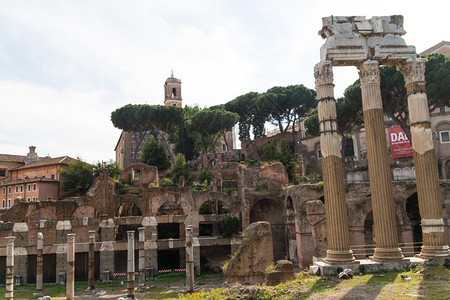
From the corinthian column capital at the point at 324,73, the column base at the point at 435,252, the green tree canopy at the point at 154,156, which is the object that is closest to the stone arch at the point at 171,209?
the green tree canopy at the point at 154,156

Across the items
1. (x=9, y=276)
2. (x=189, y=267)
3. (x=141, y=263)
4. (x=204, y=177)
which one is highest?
(x=204, y=177)

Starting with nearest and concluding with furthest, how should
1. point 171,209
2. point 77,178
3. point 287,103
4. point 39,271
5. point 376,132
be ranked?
point 376,132 → point 39,271 → point 171,209 → point 77,178 → point 287,103

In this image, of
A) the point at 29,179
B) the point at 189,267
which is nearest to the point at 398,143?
the point at 189,267

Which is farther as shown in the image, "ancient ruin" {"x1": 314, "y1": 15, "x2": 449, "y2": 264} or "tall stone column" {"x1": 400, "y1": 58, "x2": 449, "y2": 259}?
"tall stone column" {"x1": 400, "y1": 58, "x2": 449, "y2": 259}

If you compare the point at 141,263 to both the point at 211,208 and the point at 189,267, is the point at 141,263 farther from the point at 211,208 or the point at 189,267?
the point at 211,208

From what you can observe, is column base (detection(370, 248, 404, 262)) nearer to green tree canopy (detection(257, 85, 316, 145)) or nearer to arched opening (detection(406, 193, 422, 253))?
arched opening (detection(406, 193, 422, 253))

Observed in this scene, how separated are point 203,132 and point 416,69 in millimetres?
29953

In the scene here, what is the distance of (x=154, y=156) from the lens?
127 feet

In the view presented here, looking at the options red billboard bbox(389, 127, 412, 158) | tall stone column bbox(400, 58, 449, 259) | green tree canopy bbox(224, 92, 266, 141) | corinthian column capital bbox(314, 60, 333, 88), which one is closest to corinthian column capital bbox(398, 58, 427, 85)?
tall stone column bbox(400, 58, 449, 259)

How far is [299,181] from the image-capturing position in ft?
99.9

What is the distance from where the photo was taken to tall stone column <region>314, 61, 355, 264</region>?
33.2 ft

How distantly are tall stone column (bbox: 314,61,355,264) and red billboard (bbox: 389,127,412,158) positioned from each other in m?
21.3

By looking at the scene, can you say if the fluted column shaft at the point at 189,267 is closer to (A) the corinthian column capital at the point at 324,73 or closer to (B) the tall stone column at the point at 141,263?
(B) the tall stone column at the point at 141,263

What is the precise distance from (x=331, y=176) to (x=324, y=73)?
286 centimetres
